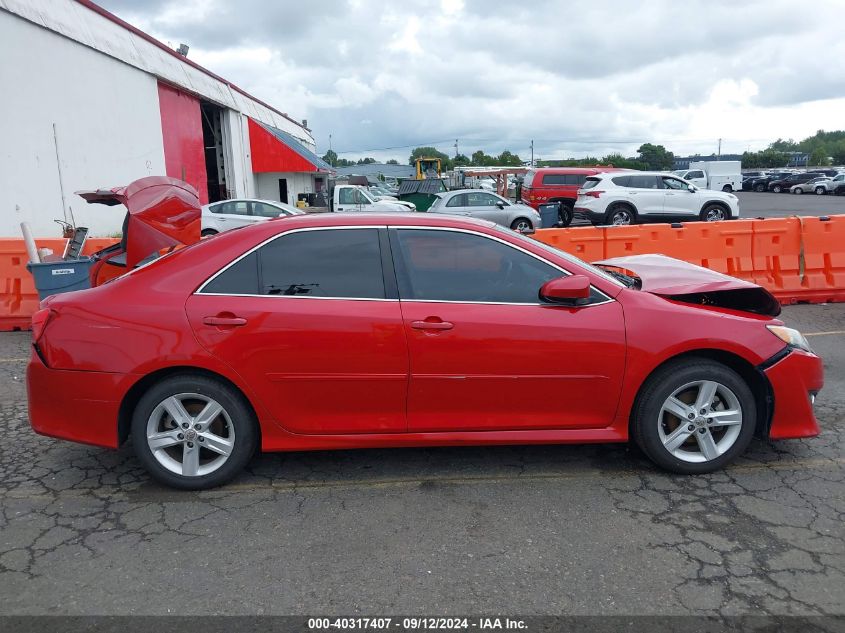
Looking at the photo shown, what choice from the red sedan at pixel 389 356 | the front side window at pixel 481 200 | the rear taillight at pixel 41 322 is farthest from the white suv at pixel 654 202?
the rear taillight at pixel 41 322

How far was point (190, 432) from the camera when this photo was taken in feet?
11.9

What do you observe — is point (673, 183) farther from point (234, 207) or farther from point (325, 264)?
point (325, 264)

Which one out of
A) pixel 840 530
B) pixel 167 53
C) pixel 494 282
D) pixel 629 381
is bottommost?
pixel 840 530

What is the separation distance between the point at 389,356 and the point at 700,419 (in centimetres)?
185

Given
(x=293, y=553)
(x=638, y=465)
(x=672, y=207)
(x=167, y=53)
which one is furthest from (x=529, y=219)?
(x=293, y=553)

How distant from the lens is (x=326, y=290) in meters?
3.69

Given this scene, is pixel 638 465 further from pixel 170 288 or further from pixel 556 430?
pixel 170 288

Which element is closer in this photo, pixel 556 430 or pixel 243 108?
pixel 556 430

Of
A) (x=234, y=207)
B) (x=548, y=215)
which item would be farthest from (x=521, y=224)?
(x=234, y=207)

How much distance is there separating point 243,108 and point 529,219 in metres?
17.9

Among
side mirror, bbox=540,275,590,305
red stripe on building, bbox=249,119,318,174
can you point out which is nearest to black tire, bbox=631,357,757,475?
side mirror, bbox=540,275,590,305

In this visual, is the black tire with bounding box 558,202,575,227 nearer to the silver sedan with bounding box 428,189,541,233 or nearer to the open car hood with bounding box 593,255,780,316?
the silver sedan with bounding box 428,189,541,233

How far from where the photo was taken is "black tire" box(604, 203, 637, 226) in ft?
62.0

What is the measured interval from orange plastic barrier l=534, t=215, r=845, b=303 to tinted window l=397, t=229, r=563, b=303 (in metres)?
4.97
